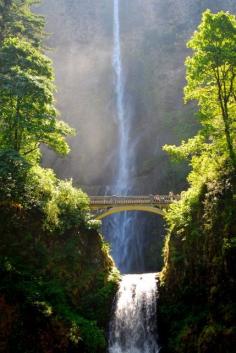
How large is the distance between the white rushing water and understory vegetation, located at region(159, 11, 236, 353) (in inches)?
29.3

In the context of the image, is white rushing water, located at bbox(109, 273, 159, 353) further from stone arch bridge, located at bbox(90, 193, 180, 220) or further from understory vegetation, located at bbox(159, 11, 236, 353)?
stone arch bridge, located at bbox(90, 193, 180, 220)

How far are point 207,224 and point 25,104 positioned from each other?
11.4 m

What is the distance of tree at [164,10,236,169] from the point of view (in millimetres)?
19562

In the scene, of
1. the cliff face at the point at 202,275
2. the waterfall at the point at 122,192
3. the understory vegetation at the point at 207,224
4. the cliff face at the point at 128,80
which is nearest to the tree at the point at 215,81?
the understory vegetation at the point at 207,224

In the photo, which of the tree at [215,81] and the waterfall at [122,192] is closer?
the tree at [215,81]

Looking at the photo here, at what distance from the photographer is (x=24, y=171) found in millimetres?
20609

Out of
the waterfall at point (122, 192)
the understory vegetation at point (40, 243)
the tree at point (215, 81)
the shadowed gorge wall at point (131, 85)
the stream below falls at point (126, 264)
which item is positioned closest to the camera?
the understory vegetation at point (40, 243)

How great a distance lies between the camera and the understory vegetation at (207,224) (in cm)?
1655

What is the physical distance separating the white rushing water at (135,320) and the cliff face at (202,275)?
672 mm

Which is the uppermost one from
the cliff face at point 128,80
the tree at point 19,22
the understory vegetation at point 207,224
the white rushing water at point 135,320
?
the cliff face at point 128,80

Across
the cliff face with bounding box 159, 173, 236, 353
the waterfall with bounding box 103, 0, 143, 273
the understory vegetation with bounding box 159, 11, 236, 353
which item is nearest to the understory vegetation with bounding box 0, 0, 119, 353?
the cliff face with bounding box 159, 173, 236, 353

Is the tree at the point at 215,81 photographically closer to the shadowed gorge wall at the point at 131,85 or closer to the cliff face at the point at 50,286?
the cliff face at the point at 50,286

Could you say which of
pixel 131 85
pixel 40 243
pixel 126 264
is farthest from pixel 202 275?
pixel 131 85

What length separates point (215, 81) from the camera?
20.8 metres
